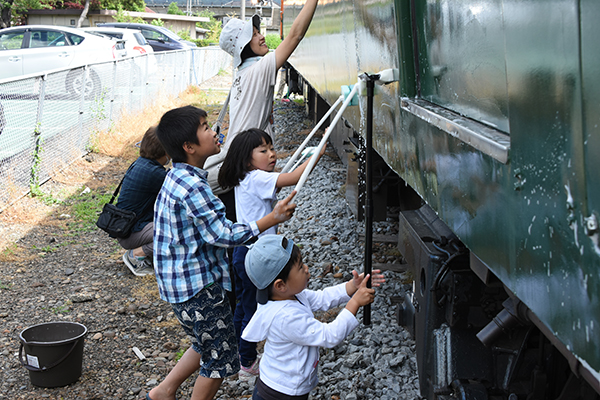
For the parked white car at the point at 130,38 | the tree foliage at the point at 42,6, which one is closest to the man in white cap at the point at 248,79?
the parked white car at the point at 130,38

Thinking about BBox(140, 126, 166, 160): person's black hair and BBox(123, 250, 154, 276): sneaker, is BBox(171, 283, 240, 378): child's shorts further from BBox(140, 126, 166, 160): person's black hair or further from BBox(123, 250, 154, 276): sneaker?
BBox(123, 250, 154, 276): sneaker

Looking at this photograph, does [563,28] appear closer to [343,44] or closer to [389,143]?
[389,143]

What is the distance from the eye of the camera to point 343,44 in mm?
4371

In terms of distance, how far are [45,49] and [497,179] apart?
14.7 m

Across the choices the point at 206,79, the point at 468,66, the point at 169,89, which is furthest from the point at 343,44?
the point at 206,79

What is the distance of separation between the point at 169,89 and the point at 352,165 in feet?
39.7

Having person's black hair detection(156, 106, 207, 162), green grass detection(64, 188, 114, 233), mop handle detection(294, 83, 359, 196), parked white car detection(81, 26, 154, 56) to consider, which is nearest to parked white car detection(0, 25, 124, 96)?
parked white car detection(81, 26, 154, 56)

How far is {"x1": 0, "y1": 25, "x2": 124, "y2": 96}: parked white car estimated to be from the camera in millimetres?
14234

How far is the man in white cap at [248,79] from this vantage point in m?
3.78

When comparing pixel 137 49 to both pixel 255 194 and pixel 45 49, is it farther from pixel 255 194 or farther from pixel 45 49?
pixel 255 194

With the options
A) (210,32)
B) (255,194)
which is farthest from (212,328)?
(210,32)

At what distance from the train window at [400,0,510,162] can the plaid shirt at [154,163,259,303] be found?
903 mm

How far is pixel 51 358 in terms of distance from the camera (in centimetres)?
348

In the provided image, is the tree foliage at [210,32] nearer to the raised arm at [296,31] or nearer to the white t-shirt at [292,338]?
the raised arm at [296,31]
